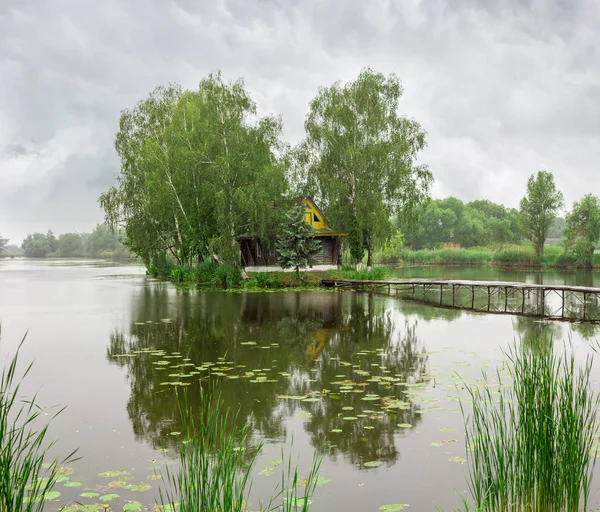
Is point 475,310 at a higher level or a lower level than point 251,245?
lower

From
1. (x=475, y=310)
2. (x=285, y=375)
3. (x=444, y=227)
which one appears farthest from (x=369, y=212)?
(x=444, y=227)

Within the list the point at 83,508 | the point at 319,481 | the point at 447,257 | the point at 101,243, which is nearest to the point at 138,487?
the point at 83,508

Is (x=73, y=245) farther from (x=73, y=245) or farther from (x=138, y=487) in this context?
(x=138, y=487)

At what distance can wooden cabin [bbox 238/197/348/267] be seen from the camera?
3781 centimetres

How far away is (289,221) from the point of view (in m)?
34.3

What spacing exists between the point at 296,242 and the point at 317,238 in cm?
453

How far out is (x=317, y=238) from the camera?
38.4m

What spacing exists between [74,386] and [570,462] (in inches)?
326

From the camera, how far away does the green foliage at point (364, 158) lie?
36906 mm

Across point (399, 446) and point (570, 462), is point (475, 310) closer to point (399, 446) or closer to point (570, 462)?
point (399, 446)

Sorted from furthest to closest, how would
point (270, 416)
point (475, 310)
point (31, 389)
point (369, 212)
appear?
1. point (369, 212)
2. point (475, 310)
3. point (31, 389)
4. point (270, 416)

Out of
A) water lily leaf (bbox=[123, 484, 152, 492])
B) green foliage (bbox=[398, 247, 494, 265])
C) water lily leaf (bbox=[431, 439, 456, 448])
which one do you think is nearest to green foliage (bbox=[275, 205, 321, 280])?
water lily leaf (bbox=[431, 439, 456, 448])

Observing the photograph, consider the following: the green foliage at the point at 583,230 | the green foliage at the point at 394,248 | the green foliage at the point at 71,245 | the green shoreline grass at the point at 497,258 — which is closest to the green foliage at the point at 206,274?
the green foliage at the point at 394,248

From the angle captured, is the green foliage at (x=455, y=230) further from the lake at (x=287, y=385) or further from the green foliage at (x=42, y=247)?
the green foliage at (x=42, y=247)
